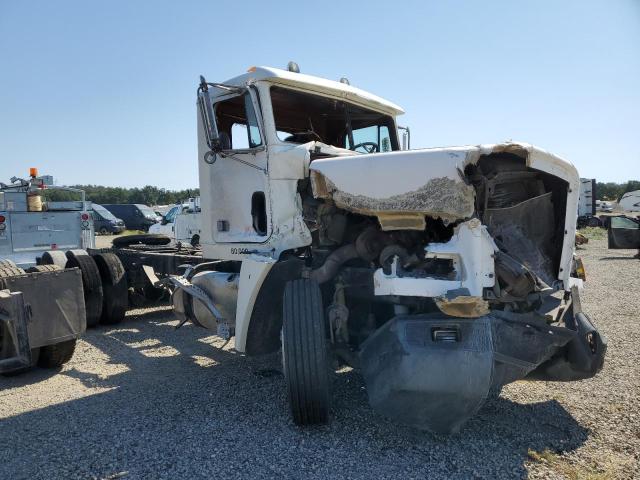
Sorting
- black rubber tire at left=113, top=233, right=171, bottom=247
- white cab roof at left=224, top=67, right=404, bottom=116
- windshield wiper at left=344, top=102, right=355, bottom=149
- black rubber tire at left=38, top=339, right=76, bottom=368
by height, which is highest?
white cab roof at left=224, top=67, right=404, bottom=116

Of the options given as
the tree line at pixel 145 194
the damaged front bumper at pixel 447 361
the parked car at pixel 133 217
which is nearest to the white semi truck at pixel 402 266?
the damaged front bumper at pixel 447 361

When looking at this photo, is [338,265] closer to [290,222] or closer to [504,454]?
[290,222]

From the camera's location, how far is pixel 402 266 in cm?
351

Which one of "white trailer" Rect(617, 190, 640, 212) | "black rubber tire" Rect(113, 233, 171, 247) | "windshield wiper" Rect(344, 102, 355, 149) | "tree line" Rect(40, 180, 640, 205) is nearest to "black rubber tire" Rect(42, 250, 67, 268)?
"black rubber tire" Rect(113, 233, 171, 247)

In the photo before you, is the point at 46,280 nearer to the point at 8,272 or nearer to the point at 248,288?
the point at 8,272

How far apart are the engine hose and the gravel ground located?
105 centimetres

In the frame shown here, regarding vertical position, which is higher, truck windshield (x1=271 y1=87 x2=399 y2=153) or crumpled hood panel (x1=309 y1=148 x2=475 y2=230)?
truck windshield (x1=271 y1=87 x2=399 y2=153)

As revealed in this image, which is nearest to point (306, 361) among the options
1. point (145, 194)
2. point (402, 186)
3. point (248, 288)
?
point (248, 288)

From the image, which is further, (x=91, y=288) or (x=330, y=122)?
(x=91, y=288)

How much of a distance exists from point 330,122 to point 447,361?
9.64ft

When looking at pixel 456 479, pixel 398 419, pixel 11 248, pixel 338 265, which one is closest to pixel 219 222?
pixel 338 265

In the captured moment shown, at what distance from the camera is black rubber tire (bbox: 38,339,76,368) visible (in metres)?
5.12

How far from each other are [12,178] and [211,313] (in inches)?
236

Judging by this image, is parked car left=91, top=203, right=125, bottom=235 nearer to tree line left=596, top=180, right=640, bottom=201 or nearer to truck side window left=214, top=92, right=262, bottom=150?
truck side window left=214, top=92, right=262, bottom=150
